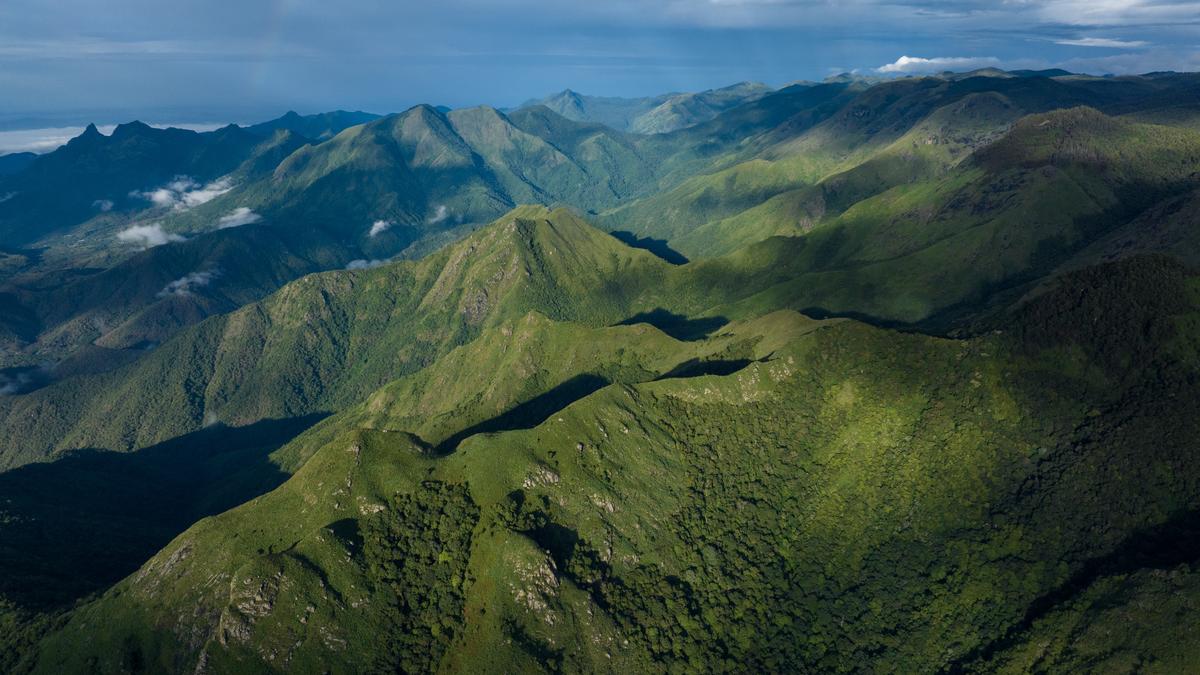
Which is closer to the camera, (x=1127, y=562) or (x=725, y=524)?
(x=1127, y=562)

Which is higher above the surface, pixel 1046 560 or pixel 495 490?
pixel 495 490

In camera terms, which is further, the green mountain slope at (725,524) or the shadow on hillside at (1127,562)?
the shadow on hillside at (1127,562)

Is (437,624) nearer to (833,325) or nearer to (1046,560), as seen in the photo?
(1046,560)

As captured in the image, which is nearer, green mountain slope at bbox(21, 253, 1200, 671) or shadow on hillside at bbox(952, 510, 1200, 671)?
green mountain slope at bbox(21, 253, 1200, 671)

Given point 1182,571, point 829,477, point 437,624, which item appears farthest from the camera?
point 829,477

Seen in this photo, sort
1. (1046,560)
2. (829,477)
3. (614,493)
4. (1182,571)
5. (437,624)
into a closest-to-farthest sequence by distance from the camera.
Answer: (1182,571)
(437,624)
(1046,560)
(614,493)
(829,477)

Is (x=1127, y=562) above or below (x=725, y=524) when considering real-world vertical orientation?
above

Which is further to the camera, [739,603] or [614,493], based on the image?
[614,493]

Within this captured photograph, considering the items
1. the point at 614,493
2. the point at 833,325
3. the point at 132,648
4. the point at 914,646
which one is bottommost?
the point at 914,646

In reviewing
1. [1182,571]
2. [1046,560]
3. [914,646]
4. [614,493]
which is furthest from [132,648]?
[1182,571]

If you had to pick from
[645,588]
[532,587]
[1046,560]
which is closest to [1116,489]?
[1046,560]
